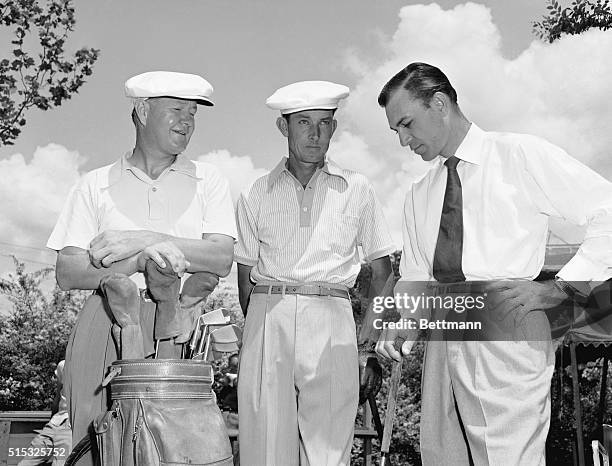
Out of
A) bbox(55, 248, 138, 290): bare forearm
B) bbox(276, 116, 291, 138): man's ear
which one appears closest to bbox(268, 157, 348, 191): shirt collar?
bbox(276, 116, 291, 138): man's ear

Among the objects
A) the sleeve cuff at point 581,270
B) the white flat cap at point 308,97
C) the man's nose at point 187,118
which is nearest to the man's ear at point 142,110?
the man's nose at point 187,118

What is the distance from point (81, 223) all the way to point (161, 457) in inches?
35.5

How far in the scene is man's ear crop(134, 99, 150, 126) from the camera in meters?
3.05

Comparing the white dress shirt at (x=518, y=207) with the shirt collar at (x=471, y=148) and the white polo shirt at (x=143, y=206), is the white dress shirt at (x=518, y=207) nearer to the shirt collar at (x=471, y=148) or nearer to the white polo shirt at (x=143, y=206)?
the shirt collar at (x=471, y=148)

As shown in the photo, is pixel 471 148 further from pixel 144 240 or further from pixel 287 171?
pixel 144 240

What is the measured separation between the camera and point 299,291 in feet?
11.5

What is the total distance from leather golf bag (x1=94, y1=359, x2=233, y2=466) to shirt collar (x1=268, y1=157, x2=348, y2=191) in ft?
4.48

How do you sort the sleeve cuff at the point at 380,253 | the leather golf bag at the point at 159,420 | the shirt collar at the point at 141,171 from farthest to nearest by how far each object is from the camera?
the sleeve cuff at the point at 380,253 < the shirt collar at the point at 141,171 < the leather golf bag at the point at 159,420

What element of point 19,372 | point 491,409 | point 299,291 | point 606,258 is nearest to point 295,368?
point 299,291

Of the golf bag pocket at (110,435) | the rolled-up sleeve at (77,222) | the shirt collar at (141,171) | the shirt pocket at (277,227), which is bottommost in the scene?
the golf bag pocket at (110,435)

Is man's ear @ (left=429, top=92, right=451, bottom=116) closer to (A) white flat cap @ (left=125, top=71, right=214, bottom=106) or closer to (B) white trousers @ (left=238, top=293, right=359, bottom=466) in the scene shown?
(A) white flat cap @ (left=125, top=71, right=214, bottom=106)

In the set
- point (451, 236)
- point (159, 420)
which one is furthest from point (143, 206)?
point (451, 236)

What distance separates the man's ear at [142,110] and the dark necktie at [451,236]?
3.65 feet

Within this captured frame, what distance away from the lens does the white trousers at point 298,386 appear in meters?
3.39
